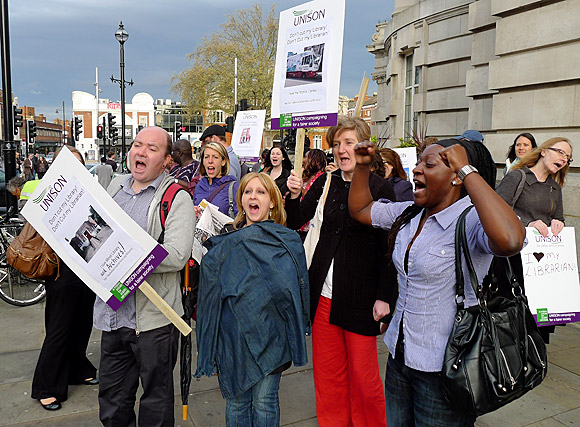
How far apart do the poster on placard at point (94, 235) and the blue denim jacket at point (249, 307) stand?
0.36 meters

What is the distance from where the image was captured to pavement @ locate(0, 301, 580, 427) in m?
3.74

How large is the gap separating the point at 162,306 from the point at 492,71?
25.6 feet

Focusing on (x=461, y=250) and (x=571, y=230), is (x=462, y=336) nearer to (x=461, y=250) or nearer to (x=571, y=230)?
(x=461, y=250)

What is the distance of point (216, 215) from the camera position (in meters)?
4.09

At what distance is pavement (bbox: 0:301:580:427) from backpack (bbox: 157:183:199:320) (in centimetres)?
105

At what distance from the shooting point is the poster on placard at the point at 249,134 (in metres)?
9.46

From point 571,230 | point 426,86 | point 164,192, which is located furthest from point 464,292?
point 426,86

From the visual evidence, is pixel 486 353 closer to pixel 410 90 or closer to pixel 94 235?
pixel 94 235

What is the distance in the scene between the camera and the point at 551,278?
4.65 m

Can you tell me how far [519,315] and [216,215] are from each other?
101 inches

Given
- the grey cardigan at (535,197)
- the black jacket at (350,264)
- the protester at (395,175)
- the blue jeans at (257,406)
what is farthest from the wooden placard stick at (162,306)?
the grey cardigan at (535,197)

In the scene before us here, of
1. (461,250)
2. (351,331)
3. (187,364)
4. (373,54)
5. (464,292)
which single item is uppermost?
(373,54)

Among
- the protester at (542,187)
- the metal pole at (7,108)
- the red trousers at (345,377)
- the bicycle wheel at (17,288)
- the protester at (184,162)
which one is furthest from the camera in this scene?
the metal pole at (7,108)

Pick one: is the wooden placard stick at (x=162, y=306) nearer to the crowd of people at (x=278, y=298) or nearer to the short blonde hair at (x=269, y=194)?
the crowd of people at (x=278, y=298)
